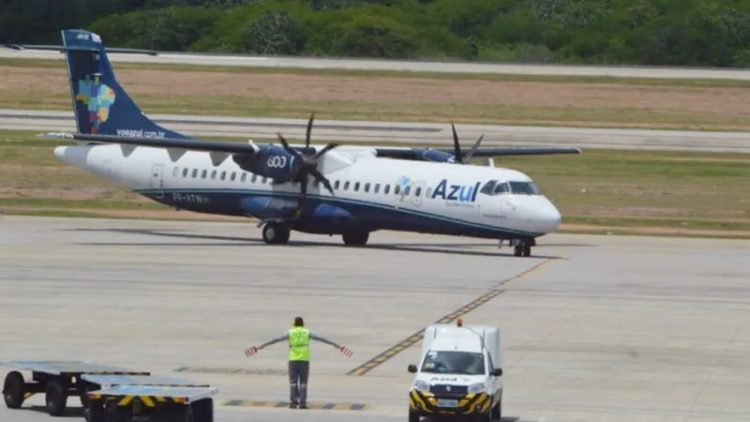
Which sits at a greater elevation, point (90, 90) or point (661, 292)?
point (90, 90)

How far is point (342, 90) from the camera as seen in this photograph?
95875 millimetres

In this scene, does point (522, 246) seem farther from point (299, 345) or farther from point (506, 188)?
point (299, 345)

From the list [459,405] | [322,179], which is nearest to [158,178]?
[322,179]

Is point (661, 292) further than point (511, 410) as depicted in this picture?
Yes

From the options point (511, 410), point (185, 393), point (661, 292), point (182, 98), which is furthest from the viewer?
point (182, 98)

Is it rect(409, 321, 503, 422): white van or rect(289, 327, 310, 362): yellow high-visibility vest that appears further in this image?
rect(289, 327, 310, 362): yellow high-visibility vest

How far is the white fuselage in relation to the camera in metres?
45.1

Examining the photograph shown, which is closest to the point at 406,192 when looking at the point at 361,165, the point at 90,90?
the point at 361,165

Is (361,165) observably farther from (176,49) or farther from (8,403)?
(176,49)

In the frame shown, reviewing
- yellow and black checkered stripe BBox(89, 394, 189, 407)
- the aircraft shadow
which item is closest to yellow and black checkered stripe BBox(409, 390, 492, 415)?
yellow and black checkered stripe BBox(89, 394, 189, 407)

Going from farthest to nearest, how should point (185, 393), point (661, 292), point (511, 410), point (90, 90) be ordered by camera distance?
point (90, 90) → point (661, 292) → point (511, 410) → point (185, 393)

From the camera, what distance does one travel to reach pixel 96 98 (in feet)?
172

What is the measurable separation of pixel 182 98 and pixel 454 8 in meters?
28.9

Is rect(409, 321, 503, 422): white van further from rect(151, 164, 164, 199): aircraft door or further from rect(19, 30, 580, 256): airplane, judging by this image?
rect(151, 164, 164, 199): aircraft door
